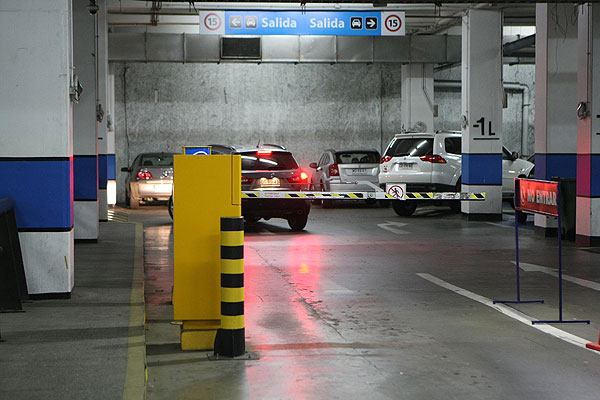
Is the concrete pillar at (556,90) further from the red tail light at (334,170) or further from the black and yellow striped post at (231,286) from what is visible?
the black and yellow striped post at (231,286)

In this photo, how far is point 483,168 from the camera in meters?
20.7

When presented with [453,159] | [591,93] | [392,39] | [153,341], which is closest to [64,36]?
[153,341]

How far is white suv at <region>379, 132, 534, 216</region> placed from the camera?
21.5m

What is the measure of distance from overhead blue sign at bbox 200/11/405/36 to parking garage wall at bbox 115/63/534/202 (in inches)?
395

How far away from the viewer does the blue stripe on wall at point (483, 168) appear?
20.6m

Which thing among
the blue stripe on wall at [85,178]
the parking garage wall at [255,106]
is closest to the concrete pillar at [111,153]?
the parking garage wall at [255,106]

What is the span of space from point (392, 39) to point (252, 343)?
1973cm

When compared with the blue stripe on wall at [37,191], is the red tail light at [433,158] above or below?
above

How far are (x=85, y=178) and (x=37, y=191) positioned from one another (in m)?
6.11

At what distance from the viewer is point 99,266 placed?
36.1 ft

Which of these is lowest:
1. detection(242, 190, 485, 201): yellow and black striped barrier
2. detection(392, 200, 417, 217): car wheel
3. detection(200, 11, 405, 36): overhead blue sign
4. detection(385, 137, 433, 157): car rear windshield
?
detection(392, 200, 417, 217): car wheel

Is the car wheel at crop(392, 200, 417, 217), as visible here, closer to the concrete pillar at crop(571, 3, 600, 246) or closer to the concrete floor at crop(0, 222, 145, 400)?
the concrete pillar at crop(571, 3, 600, 246)

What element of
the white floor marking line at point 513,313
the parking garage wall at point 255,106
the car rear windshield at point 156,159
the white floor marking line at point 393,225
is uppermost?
the parking garage wall at point 255,106

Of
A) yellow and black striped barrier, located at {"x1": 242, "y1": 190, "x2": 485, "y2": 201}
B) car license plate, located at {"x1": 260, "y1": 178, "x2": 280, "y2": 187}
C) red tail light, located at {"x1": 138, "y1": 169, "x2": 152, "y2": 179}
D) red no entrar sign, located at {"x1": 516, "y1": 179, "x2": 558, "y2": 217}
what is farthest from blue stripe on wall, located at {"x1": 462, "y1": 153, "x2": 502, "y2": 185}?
red no entrar sign, located at {"x1": 516, "y1": 179, "x2": 558, "y2": 217}
